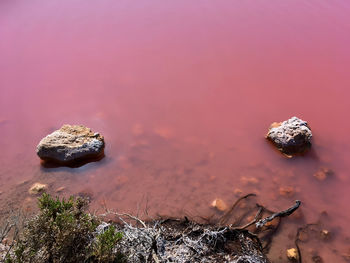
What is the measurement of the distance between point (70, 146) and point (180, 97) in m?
1.57

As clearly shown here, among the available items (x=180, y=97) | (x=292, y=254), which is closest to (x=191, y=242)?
(x=292, y=254)

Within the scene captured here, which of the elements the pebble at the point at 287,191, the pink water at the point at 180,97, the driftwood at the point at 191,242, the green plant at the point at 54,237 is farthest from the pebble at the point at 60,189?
the pebble at the point at 287,191

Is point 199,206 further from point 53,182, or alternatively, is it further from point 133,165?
point 53,182

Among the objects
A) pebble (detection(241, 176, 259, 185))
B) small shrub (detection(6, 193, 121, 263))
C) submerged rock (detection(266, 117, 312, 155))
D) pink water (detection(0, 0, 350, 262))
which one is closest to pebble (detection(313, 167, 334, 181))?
pink water (detection(0, 0, 350, 262))

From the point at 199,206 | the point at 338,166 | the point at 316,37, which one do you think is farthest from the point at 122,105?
the point at 316,37

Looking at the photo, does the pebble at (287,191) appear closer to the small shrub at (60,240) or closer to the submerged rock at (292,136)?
the submerged rock at (292,136)

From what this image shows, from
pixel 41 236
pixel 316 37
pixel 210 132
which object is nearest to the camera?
pixel 41 236

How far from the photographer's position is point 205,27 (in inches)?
225

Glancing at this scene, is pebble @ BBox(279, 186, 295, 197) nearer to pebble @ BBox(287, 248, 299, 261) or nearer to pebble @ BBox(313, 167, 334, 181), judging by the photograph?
pebble @ BBox(313, 167, 334, 181)

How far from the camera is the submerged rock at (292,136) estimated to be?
394 centimetres

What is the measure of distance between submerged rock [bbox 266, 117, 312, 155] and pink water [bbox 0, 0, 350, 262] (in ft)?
0.40

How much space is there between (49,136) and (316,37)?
4192 mm

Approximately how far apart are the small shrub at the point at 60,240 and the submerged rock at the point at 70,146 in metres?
1.22

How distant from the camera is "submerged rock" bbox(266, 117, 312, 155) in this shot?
394 centimetres
